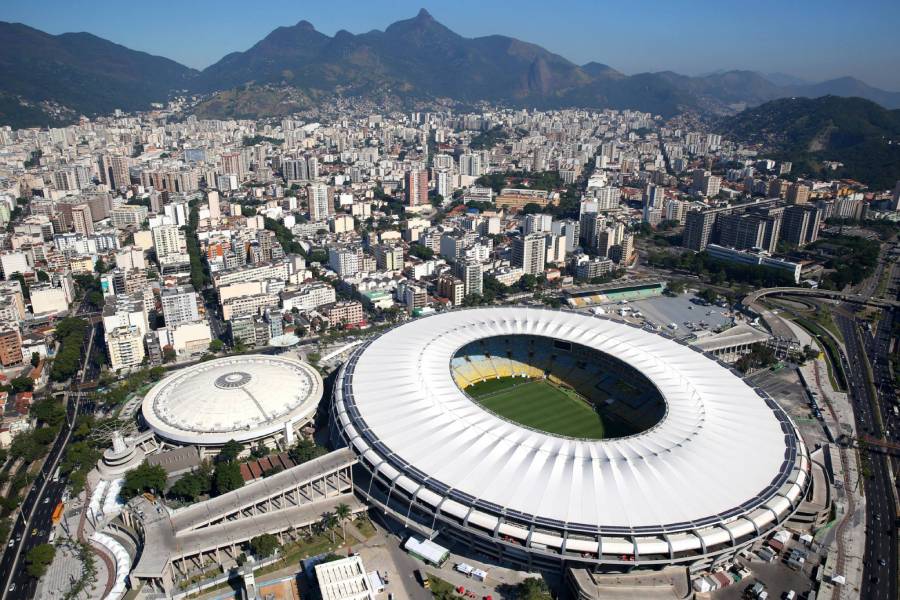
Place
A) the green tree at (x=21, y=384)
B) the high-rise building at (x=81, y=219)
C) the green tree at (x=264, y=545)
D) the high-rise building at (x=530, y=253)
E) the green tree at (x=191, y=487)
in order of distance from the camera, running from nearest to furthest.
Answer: the green tree at (x=264, y=545), the green tree at (x=191, y=487), the green tree at (x=21, y=384), the high-rise building at (x=530, y=253), the high-rise building at (x=81, y=219)

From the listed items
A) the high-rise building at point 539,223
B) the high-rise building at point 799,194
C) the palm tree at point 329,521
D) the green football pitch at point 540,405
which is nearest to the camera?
the palm tree at point 329,521

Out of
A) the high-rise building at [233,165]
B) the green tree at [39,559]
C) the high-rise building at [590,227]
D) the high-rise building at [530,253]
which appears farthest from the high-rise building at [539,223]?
the green tree at [39,559]

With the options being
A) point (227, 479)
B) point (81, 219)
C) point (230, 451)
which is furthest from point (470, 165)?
point (227, 479)

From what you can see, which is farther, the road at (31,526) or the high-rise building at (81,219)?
the high-rise building at (81,219)

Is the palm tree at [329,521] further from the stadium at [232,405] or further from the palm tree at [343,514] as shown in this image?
the stadium at [232,405]

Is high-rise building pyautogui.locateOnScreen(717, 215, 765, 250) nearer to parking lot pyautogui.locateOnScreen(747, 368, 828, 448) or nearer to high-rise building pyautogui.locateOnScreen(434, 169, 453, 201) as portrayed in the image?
parking lot pyautogui.locateOnScreen(747, 368, 828, 448)

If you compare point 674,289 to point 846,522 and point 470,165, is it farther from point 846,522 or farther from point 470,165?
point 470,165

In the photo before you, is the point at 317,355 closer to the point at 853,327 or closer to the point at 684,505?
the point at 684,505

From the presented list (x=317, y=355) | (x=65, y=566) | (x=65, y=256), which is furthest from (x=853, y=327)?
(x=65, y=256)
